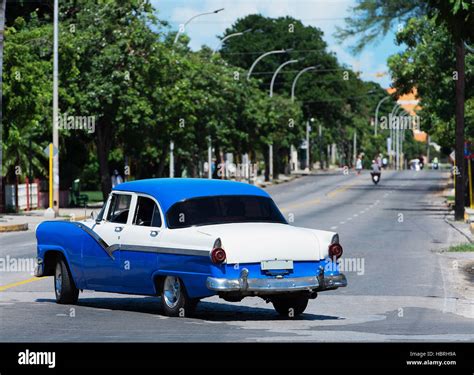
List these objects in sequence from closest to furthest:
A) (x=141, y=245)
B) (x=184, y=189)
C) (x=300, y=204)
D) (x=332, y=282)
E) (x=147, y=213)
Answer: (x=332, y=282) < (x=141, y=245) < (x=184, y=189) < (x=147, y=213) < (x=300, y=204)

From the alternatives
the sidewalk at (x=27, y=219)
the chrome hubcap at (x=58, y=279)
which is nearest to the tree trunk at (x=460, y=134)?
the sidewalk at (x=27, y=219)

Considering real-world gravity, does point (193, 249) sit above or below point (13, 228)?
above

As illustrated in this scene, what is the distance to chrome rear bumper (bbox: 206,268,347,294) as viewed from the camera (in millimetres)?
14492

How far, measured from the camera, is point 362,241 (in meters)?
33.4

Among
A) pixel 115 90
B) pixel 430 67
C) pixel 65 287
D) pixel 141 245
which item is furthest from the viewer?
pixel 430 67

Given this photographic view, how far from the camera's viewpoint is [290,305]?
15.9 m

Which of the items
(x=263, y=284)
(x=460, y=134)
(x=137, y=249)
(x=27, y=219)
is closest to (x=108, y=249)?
(x=137, y=249)

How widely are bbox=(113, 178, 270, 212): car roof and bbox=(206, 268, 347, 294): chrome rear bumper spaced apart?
1.51 m

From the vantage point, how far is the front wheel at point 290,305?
623 inches

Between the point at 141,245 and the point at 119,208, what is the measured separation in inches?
44.4

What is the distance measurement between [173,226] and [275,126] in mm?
82121

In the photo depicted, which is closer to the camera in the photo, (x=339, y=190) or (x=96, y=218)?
(x=96, y=218)

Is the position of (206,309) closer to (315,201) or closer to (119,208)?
(119,208)
